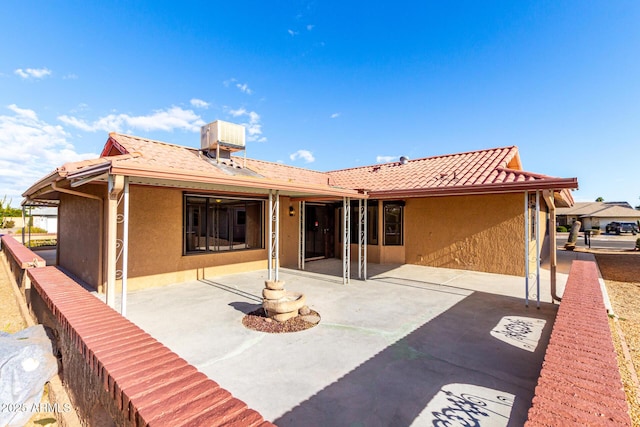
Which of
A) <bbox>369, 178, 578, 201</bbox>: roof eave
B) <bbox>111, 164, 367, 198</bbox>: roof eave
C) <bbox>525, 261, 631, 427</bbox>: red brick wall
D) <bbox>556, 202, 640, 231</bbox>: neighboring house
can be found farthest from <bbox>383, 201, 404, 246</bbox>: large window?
<bbox>556, 202, 640, 231</bbox>: neighboring house

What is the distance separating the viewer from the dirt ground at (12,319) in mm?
3471

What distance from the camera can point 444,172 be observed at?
10695 millimetres

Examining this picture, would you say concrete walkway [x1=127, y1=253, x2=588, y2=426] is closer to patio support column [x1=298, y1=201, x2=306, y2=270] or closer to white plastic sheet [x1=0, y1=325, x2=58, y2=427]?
white plastic sheet [x1=0, y1=325, x2=58, y2=427]

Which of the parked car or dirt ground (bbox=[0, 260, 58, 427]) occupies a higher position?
the parked car

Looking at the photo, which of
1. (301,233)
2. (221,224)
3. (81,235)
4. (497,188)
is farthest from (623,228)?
(81,235)

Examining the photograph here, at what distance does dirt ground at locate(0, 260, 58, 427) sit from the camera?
3.47 meters

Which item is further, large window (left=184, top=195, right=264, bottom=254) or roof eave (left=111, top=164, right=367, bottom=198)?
large window (left=184, top=195, right=264, bottom=254)

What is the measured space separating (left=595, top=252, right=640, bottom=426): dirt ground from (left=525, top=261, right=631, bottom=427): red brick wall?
0.95 m

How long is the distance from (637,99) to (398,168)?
896cm

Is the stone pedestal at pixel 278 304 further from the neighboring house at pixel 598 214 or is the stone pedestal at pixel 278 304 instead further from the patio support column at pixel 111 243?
the neighboring house at pixel 598 214

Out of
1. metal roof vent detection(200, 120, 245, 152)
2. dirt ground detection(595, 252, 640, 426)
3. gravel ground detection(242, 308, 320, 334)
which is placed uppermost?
metal roof vent detection(200, 120, 245, 152)

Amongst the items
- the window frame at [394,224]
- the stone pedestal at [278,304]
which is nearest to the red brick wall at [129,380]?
the stone pedestal at [278,304]

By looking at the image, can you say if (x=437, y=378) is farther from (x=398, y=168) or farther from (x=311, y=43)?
(x=311, y=43)

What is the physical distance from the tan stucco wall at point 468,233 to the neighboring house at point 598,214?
3775cm
